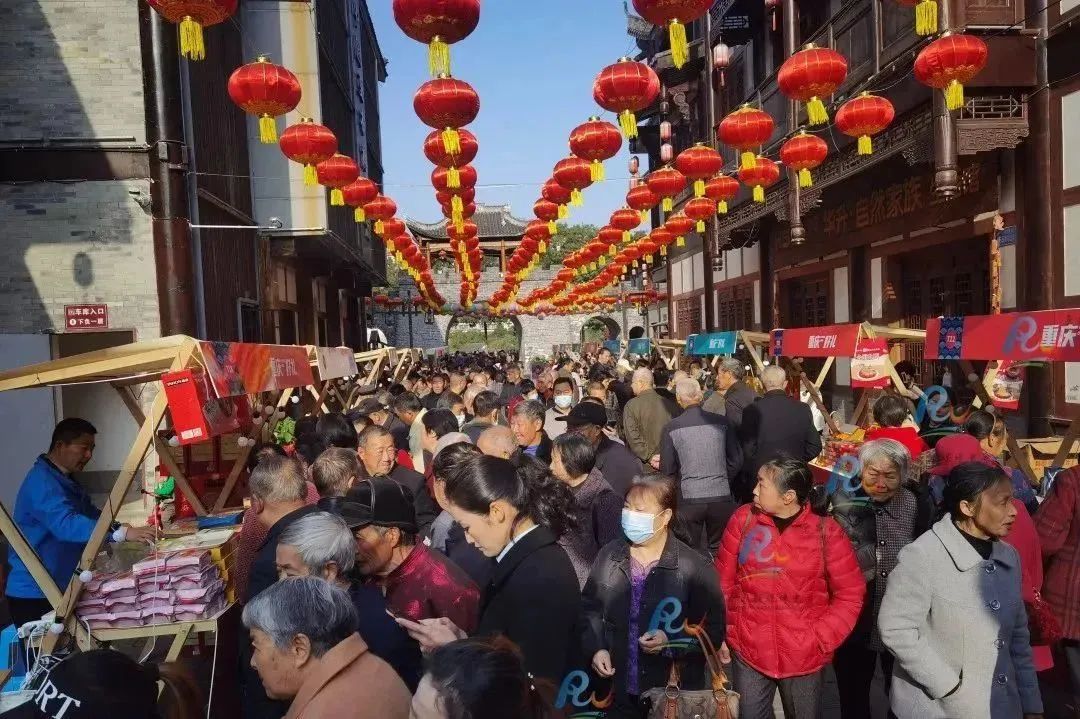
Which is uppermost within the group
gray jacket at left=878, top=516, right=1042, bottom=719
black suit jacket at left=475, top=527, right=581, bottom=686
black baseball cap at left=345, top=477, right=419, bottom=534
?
black baseball cap at left=345, top=477, right=419, bottom=534

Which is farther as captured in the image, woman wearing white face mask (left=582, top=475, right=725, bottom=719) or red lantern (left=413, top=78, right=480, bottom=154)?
red lantern (left=413, top=78, right=480, bottom=154)

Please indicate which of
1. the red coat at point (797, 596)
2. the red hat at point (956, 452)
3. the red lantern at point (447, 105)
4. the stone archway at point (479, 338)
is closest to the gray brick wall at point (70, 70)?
the red lantern at point (447, 105)

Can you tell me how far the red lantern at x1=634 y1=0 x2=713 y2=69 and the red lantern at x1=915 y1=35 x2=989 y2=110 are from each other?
2.97 metres

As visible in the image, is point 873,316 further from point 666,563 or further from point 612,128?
point 666,563

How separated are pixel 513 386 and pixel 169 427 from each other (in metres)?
6.18

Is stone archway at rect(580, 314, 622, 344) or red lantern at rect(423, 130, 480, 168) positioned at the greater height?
red lantern at rect(423, 130, 480, 168)

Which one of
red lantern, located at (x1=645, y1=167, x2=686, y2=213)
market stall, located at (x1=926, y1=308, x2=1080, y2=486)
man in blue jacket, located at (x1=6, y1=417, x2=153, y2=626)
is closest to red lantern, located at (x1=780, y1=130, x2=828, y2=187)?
red lantern, located at (x1=645, y1=167, x2=686, y2=213)

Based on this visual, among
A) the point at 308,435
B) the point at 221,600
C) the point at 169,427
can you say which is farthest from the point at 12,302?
the point at 221,600

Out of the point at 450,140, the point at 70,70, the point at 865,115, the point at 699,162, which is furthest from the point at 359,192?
the point at 865,115

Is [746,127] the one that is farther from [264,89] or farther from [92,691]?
[92,691]

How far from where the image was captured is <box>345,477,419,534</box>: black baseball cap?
2.83 m

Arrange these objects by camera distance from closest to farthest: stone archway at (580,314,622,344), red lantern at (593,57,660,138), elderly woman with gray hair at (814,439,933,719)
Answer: elderly woman with gray hair at (814,439,933,719) → red lantern at (593,57,660,138) → stone archway at (580,314,622,344)

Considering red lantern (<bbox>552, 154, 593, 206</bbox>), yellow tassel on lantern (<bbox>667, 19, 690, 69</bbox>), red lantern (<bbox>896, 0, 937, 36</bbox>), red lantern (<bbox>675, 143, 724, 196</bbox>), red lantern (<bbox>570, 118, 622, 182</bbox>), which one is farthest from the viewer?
red lantern (<bbox>675, 143, 724, 196</bbox>)

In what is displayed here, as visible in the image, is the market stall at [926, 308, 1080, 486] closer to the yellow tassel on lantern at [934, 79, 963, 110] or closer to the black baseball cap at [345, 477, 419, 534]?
the yellow tassel on lantern at [934, 79, 963, 110]
